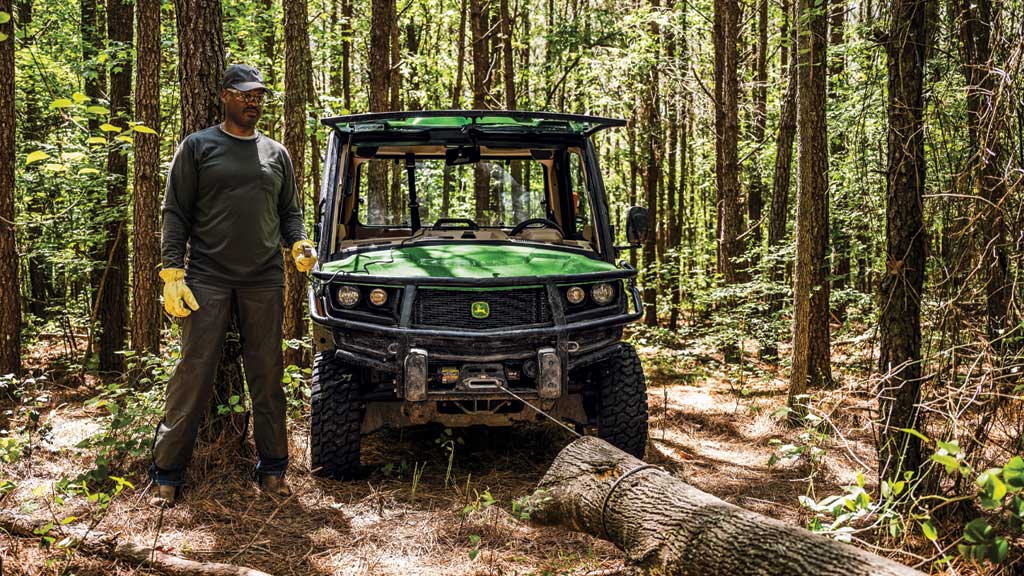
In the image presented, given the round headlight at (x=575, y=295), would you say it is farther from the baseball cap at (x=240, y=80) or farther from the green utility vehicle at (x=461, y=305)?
the baseball cap at (x=240, y=80)

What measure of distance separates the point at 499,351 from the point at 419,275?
681 mm

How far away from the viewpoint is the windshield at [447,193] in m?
6.32

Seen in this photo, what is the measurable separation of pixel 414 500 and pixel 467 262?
1.54m

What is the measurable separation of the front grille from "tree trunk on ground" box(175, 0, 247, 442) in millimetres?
1209

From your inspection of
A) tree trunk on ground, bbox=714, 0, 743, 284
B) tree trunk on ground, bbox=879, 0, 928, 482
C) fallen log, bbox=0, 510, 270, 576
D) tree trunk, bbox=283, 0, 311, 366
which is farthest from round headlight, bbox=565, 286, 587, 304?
tree trunk on ground, bbox=714, 0, 743, 284

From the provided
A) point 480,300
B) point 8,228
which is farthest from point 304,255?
point 8,228

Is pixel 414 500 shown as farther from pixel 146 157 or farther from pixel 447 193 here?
pixel 146 157

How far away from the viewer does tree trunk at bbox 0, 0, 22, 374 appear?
7.73 metres

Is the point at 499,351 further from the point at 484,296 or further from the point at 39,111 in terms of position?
the point at 39,111

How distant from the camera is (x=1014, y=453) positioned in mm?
3268

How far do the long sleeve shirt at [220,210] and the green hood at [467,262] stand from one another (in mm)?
635

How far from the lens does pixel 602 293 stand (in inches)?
207

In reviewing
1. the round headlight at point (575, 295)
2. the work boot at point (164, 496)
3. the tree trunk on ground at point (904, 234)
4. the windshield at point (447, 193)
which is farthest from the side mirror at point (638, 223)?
the work boot at point (164, 496)

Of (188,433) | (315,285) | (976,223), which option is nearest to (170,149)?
(315,285)
